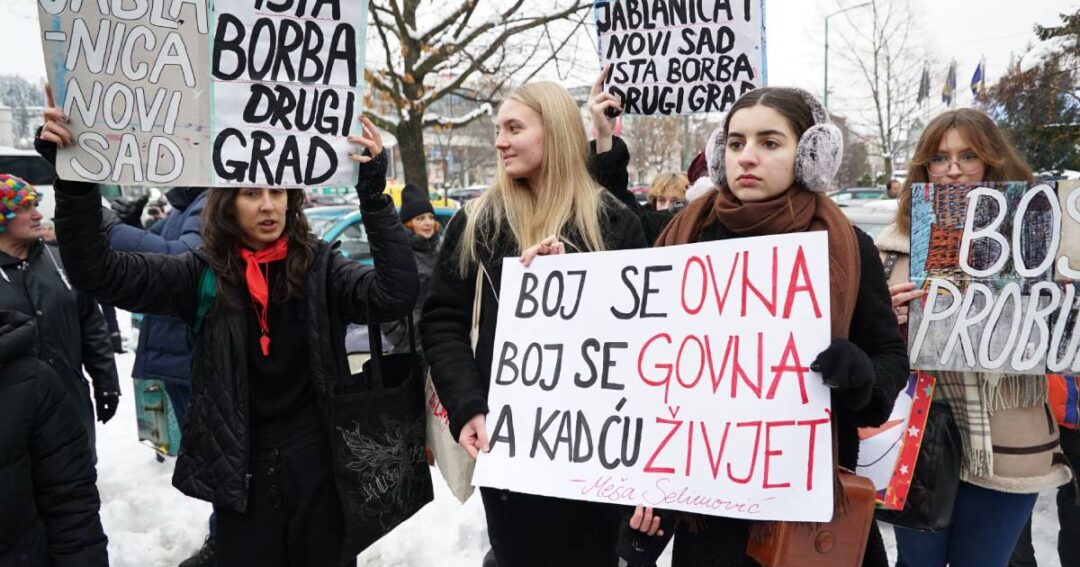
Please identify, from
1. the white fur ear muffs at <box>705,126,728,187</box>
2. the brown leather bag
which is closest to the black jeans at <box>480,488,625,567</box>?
the brown leather bag

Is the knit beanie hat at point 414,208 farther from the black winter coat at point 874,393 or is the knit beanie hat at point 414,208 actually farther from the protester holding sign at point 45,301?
the black winter coat at point 874,393

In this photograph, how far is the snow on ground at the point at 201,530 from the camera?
12.8 ft

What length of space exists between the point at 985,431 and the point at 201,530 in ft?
13.3

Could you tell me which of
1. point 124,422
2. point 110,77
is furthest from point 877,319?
point 124,422

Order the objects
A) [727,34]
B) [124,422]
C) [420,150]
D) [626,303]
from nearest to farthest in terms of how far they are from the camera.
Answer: [626,303]
[727,34]
[124,422]
[420,150]

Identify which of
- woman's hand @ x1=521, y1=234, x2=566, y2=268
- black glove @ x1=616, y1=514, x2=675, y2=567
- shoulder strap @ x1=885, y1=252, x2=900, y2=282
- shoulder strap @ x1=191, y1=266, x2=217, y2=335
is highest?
woman's hand @ x1=521, y1=234, x2=566, y2=268

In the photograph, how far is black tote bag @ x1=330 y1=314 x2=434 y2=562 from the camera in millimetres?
2350

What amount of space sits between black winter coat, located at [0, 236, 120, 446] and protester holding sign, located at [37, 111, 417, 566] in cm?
111

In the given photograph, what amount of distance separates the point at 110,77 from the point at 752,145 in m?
1.90

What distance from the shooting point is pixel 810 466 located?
170 centimetres

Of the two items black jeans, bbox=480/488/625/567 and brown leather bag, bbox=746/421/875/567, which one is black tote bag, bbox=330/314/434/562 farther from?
brown leather bag, bbox=746/421/875/567

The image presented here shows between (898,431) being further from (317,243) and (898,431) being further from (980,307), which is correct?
(317,243)

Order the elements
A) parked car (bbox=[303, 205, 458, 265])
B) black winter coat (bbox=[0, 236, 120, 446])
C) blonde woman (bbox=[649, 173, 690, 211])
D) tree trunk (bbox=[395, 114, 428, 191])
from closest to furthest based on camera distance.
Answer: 1. black winter coat (bbox=[0, 236, 120, 446])
2. blonde woman (bbox=[649, 173, 690, 211])
3. parked car (bbox=[303, 205, 458, 265])
4. tree trunk (bbox=[395, 114, 428, 191])

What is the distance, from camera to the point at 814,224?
1871 millimetres
